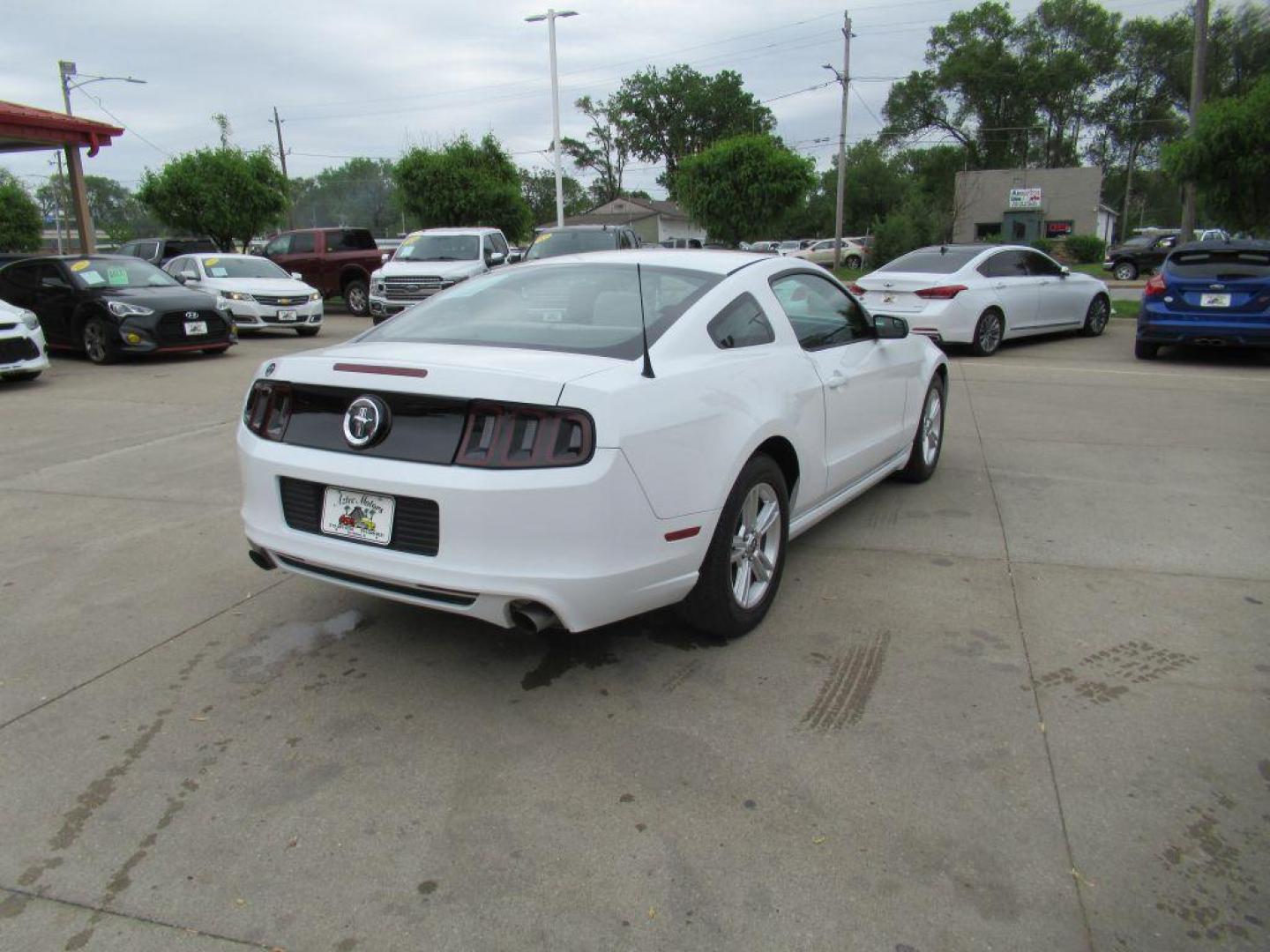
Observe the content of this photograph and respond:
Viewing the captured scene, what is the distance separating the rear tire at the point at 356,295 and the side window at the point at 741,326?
60.2 feet

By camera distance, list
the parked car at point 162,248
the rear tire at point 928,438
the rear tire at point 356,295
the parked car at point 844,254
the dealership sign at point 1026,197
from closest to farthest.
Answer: the rear tire at point 928,438 < the rear tire at point 356,295 < the parked car at point 162,248 < the parked car at point 844,254 < the dealership sign at point 1026,197

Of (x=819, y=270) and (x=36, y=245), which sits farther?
(x=36, y=245)

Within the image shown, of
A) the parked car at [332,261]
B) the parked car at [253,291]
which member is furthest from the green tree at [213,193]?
the parked car at [253,291]

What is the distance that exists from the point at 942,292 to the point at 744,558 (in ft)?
30.8

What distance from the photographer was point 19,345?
10.2m

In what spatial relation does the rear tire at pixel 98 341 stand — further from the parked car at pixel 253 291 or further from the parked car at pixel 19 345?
the parked car at pixel 253 291

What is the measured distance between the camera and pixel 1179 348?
1351 cm

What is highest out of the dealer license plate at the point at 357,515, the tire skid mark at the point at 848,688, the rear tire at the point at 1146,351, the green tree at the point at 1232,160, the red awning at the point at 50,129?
the red awning at the point at 50,129

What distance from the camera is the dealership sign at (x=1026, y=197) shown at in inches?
2197

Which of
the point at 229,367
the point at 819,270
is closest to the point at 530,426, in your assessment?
the point at 819,270

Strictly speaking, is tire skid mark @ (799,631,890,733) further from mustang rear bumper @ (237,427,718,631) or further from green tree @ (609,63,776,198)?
green tree @ (609,63,776,198)

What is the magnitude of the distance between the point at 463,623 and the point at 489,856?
157 centimetres

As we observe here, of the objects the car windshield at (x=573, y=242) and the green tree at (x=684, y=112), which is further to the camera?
the green tree at (x=684, y=112)

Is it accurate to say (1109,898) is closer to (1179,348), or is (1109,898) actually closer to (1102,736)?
(1102,736)
